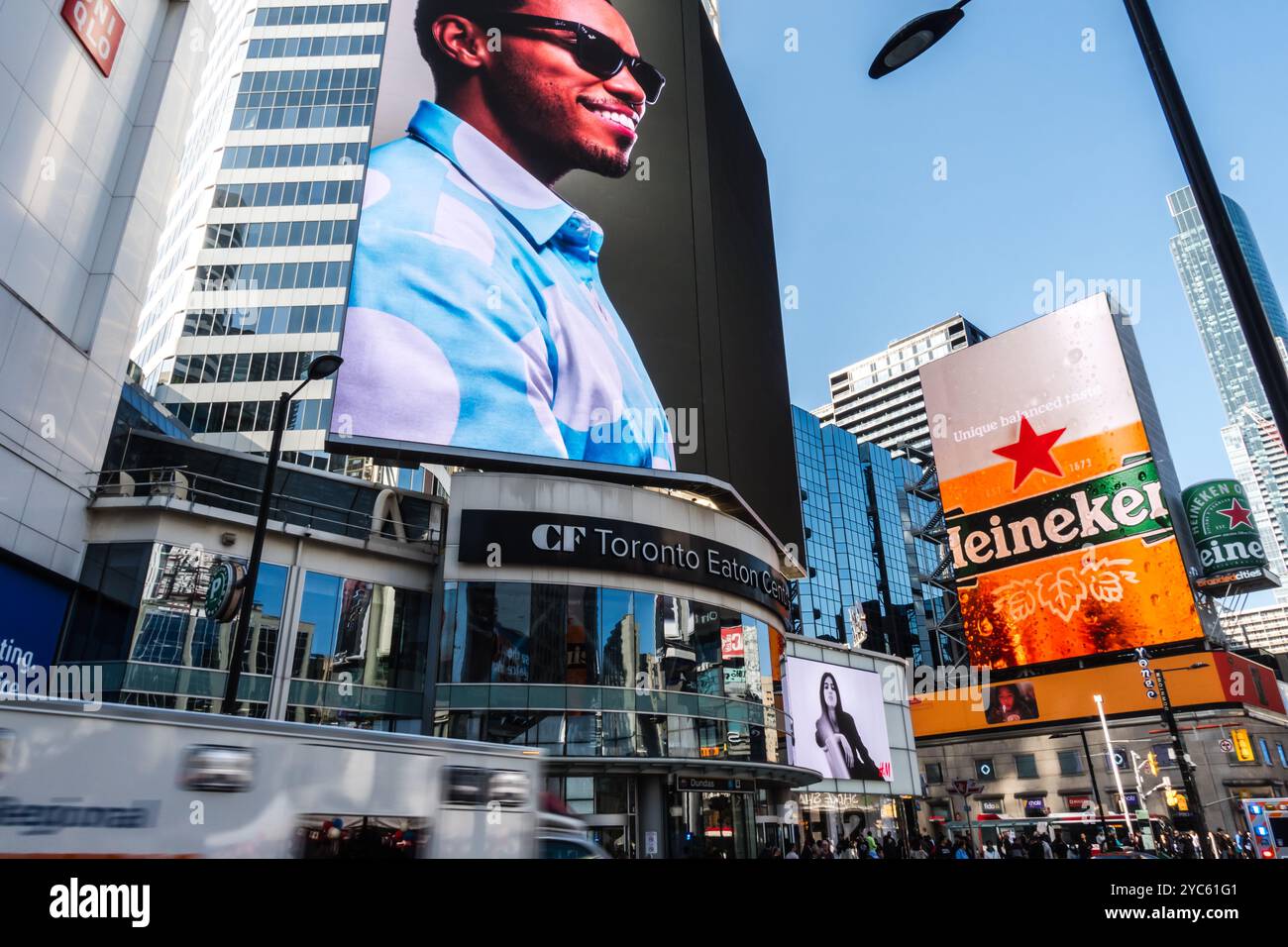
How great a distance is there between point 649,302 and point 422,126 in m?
11.0

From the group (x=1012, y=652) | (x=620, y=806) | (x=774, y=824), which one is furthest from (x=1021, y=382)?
(x=620, y=806)

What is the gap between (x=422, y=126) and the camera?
30.5m

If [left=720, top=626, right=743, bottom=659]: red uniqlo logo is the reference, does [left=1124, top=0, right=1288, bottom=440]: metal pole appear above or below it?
below

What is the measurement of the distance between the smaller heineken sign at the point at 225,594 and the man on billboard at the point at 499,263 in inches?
245

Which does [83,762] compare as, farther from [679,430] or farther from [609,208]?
[609,208]

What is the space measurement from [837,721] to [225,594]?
26.1m

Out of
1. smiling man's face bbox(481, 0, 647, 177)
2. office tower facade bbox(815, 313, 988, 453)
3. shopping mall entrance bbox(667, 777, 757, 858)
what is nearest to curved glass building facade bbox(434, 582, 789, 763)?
shopping mall entrance bbox(667, 777, 757, 858)

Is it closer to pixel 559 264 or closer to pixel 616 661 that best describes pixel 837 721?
pixel 616 661

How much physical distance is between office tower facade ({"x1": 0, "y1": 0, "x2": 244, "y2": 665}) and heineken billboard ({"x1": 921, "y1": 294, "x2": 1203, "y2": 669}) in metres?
61.1

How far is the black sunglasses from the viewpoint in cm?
3344

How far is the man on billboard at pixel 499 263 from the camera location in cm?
2667
